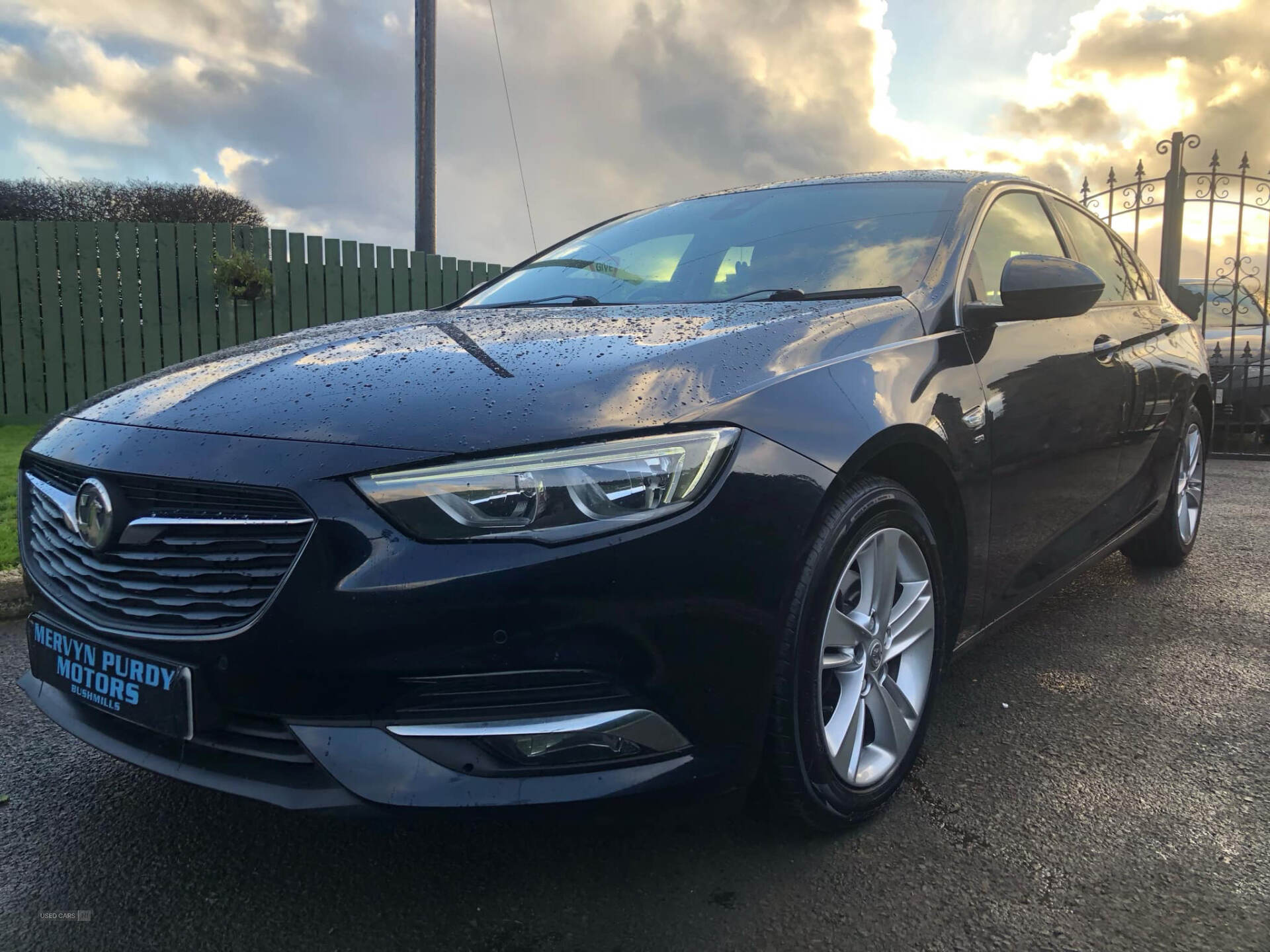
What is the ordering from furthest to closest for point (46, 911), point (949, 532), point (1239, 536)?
point (1239, 536) < point (949, 532) < point (46, 911)

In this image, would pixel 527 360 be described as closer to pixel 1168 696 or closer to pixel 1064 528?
pixel 1064 528

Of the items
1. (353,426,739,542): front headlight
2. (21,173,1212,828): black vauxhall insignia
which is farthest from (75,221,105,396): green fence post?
(353,426,739,542): front headlight

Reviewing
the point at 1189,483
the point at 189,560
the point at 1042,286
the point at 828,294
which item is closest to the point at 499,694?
the point at 189,560

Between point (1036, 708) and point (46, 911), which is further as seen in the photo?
point (1036, 708)

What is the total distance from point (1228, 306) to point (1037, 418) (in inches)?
285

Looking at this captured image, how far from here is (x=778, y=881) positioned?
5.85ft

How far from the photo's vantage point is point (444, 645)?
1.45m

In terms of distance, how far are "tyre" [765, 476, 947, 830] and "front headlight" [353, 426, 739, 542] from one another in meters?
0.39

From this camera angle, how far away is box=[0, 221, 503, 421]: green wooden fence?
25.5ft

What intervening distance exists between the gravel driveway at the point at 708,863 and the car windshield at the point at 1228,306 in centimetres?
684

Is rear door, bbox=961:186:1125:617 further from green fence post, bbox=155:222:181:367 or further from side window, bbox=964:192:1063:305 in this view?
green fence post, bbox=155:222:181:367

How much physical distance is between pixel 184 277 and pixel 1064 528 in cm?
769

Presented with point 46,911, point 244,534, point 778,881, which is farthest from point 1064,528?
point 46,911

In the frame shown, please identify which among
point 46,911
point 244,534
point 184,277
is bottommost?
point 46,911
